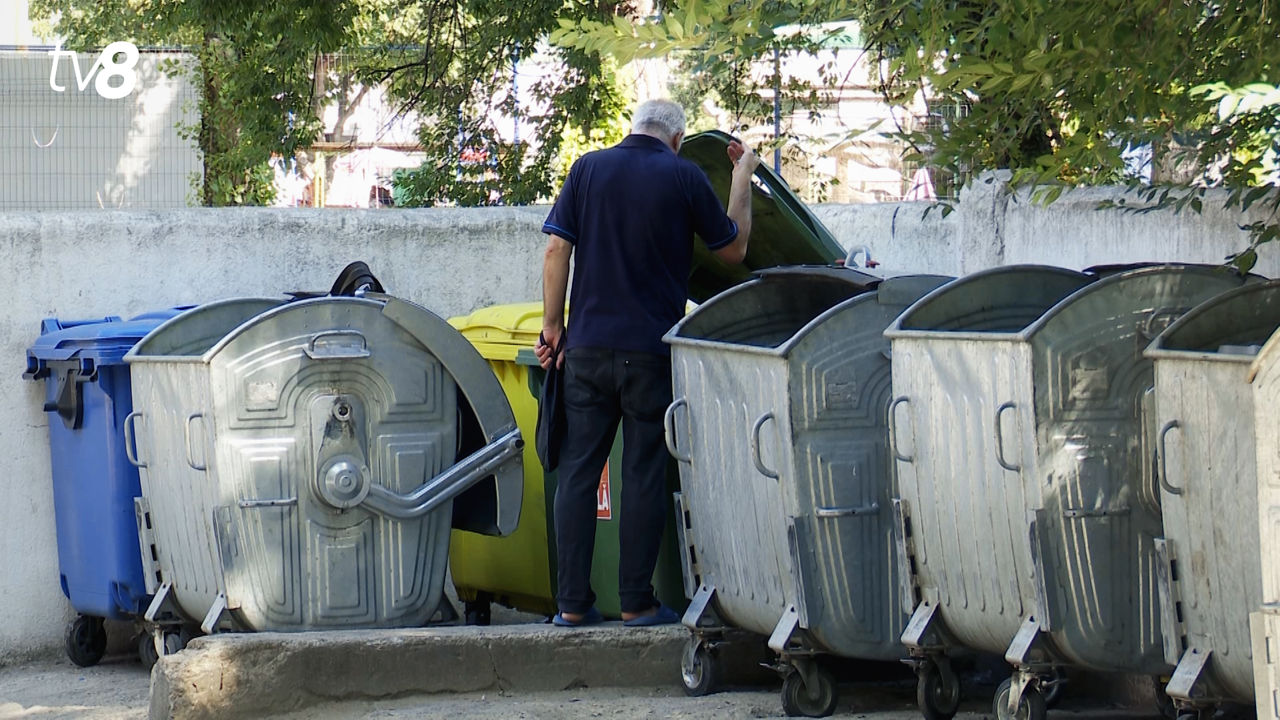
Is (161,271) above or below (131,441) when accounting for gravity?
above

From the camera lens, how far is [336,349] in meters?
5.53

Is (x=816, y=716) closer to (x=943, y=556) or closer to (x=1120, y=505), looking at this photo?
(x=943, y=556)

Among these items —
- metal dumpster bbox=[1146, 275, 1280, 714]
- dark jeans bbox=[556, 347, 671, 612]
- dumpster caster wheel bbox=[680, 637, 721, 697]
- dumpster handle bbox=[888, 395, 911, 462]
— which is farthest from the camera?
dark jeans bbox=[556, 347, 671, 612]

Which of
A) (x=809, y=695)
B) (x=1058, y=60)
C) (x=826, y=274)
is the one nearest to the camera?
(x=1058, y=60)

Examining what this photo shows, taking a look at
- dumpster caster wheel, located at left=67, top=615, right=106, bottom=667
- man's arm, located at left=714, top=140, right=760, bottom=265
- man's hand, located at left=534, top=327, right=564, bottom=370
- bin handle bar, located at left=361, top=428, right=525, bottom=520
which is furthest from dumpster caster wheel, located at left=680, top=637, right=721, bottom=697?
dumpster caster wheel, located at left=67, top=615, right=106, bottom=667

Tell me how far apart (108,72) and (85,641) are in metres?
10.3

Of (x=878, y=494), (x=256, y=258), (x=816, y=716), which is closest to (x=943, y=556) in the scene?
(x=878, y=494)

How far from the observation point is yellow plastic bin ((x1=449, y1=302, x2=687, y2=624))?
19.2ft

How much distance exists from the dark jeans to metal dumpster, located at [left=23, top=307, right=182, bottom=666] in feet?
5.33

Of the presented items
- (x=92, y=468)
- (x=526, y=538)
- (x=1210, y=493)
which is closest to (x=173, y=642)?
(x=92, y=468)

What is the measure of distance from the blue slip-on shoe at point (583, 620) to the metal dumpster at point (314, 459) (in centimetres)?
39

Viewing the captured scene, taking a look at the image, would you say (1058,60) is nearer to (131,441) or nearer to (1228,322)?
(1228,322)

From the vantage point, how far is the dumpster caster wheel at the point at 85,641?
6.54 m

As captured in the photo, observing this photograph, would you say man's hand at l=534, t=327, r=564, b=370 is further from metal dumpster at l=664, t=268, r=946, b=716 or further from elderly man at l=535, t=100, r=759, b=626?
metal dumpster at l=664, t=268, r=946, b=716
